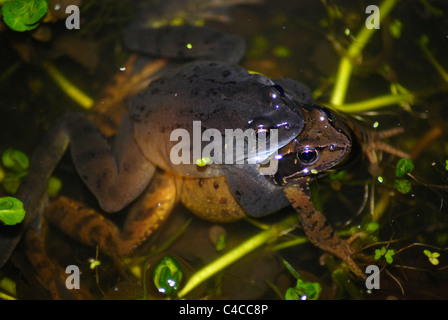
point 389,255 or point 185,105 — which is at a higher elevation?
point 185,105

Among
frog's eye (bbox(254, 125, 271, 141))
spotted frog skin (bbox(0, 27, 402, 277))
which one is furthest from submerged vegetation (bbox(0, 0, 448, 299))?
frog's eye (bbox(254, 125, 271, 141))

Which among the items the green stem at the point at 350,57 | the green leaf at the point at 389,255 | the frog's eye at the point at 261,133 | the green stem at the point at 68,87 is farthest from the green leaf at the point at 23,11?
the green leaf at the point at 389,255

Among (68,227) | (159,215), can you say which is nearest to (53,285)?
(68,227)

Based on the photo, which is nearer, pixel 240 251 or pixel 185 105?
pixel 185 105

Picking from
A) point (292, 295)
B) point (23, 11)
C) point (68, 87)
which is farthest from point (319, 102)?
point (23, 11)

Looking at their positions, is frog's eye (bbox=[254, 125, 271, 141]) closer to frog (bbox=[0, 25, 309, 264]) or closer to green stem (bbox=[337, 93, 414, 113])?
frog (bbox=[0, 25, 309, 264])

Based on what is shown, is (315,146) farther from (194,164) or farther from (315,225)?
(194,164)

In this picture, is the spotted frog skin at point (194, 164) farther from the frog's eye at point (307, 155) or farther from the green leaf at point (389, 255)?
the green leaf at point (389, 255)
